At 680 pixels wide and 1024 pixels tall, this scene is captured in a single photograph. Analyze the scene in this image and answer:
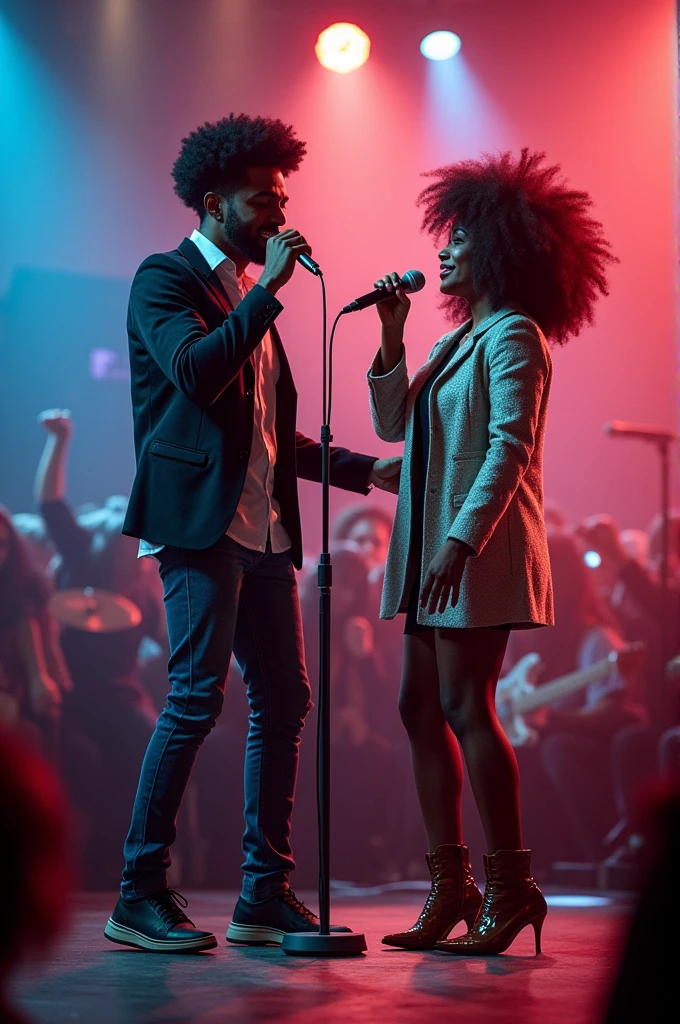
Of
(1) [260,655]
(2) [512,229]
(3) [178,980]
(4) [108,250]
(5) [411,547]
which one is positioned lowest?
(3) [178,980]

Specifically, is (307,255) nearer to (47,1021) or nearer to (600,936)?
(47,1021)

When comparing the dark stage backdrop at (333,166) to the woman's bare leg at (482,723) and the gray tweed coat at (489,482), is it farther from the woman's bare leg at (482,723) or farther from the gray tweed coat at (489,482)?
the woman's bare leg at (482,723)

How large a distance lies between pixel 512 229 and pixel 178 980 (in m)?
1.54

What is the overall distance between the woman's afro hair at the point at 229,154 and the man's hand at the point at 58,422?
179cm

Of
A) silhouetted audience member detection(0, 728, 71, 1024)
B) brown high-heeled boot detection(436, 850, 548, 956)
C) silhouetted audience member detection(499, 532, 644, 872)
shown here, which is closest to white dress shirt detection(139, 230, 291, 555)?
brown high-heeled boot detection(436, 850, 548, 956)

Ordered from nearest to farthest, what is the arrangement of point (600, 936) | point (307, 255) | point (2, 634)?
point (307, 255), point (600, 936), point (2, 634)

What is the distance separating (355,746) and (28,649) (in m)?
1.24

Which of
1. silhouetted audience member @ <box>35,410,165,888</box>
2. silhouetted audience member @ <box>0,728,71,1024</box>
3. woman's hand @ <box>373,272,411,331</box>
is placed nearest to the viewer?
A: silhouetted audience member @ <box>0,728,71,1024</box>

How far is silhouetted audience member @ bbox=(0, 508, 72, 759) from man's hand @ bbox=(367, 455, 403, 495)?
196 centimetres

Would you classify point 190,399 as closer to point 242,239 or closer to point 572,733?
point 242,239

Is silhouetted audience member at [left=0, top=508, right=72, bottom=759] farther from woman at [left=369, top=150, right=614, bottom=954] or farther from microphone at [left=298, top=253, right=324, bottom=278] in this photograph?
microphone at [left=298, top=253, right=324, bottom=278]

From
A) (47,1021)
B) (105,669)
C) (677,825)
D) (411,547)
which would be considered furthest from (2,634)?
(677,825)

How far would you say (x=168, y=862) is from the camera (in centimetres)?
216

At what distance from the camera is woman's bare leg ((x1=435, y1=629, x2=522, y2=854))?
2.06 metres
